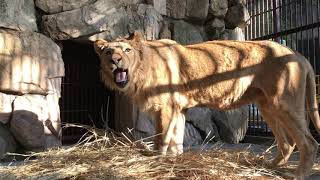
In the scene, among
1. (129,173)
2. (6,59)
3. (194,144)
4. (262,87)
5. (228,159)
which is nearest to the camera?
(129,173)

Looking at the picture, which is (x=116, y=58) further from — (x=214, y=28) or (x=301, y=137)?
(x=214, y=28)

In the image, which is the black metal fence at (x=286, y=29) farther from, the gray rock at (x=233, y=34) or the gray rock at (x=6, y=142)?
the gray rock at (x=6, y=142)

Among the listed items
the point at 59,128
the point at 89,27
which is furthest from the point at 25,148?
the point at 89,27

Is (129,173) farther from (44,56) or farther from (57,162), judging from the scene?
(44,56)

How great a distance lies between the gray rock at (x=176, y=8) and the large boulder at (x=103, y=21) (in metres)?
0.78

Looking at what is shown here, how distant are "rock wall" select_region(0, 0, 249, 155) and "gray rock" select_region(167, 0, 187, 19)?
2 cm

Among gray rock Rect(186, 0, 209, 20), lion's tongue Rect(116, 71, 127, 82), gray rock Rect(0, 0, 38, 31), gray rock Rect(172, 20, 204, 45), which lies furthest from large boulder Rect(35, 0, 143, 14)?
lion's tongue Rect(116, 71, 127, 82)

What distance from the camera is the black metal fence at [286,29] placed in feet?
30.8

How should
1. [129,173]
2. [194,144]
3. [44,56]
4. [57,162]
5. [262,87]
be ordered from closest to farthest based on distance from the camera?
[129,173] → [57,162] → [262,87] → [44,56] → [194,144]

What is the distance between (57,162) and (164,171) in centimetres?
121

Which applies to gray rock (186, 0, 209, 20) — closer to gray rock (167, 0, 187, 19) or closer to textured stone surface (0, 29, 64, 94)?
gray rock (167, 0, 187, 19)

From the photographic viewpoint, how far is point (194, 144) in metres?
9.13

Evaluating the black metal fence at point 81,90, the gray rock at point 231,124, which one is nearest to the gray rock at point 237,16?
the gray rock at point 231,124

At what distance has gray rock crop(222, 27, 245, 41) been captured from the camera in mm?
10759
